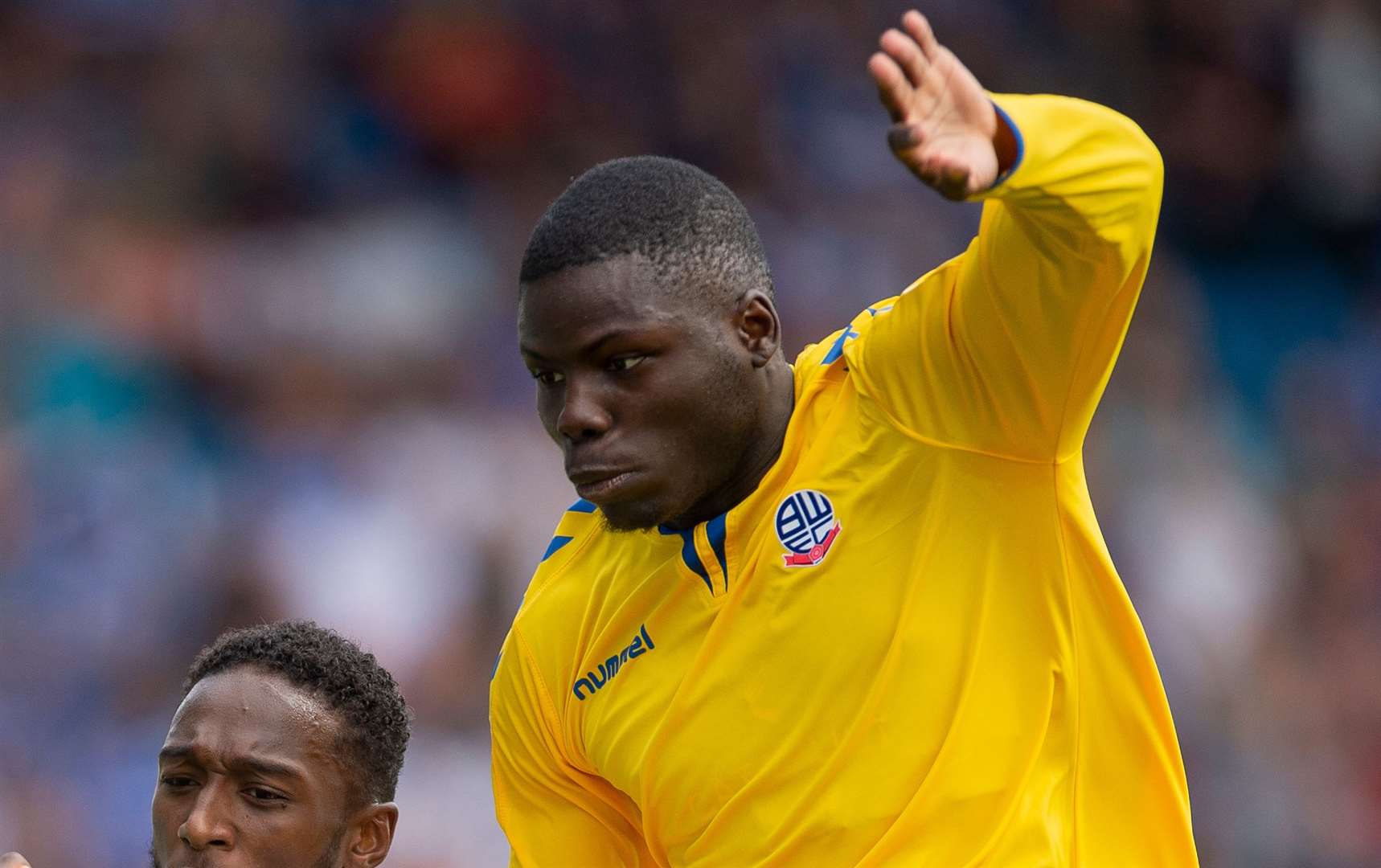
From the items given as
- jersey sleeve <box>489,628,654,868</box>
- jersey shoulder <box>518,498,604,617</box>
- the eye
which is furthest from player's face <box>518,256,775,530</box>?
the eye

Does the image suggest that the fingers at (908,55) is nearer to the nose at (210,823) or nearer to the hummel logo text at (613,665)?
the hummel logo text at (613,665)

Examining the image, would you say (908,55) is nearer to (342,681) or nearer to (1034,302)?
(1034,302)

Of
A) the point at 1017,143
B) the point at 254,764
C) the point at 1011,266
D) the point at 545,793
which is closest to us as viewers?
the point at 1017,143

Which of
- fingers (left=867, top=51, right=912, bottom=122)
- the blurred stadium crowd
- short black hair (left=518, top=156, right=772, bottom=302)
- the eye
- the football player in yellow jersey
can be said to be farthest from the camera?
the blurred stadium crowd

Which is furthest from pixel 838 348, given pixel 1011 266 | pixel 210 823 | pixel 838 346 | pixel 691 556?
pixel 210 823

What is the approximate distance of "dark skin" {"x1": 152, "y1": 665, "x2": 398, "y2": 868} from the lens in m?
3.81

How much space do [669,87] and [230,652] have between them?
6.79 metres

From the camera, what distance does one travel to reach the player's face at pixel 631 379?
3.51 m

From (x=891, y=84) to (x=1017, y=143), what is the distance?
27 centimetres

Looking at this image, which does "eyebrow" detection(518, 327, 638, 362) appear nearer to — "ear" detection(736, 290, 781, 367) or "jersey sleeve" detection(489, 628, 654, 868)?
"ear" detection(736, 290, 781, 367)

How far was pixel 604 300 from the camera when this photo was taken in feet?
11.5

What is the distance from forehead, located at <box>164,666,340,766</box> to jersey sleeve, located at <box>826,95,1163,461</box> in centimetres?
144

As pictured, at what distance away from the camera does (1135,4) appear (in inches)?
416

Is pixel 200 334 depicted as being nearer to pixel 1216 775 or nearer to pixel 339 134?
pixel 339 134
